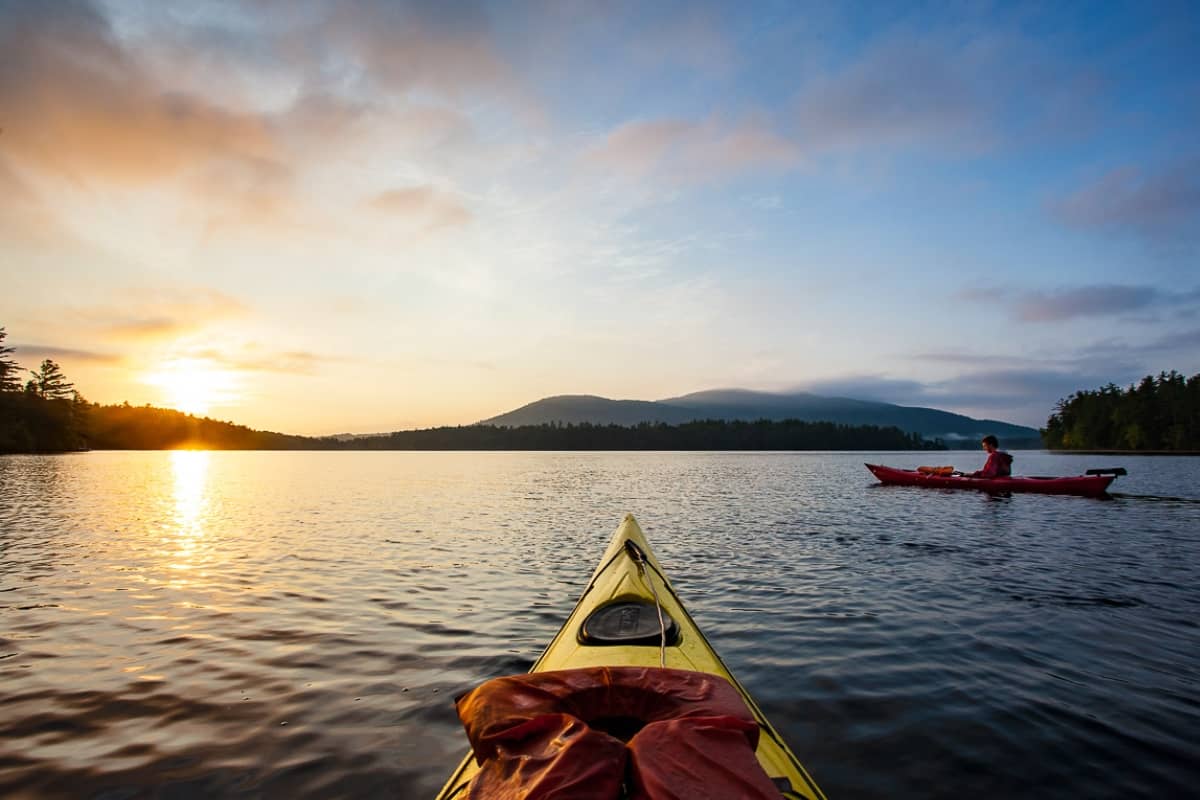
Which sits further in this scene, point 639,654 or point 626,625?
point 626,625

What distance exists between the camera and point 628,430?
185500 mm

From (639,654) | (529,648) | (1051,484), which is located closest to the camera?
(639,654)

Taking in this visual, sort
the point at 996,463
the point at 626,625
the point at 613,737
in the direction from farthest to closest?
1. the point at 996,463
2. the point at 626,625
3. the point at 613,737

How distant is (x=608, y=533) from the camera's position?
62.8 feet

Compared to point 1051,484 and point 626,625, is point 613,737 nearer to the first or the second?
point 626,625

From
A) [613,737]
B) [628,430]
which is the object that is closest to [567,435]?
[628,430]

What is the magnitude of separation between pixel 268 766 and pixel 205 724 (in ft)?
4.36

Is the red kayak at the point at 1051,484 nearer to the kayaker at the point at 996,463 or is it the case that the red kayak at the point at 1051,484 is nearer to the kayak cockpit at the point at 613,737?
the kayaker at the point at 996,463

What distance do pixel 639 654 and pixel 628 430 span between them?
180259 millimetres

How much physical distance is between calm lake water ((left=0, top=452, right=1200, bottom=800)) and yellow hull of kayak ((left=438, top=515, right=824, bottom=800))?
117cm

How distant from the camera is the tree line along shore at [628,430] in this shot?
94.8m

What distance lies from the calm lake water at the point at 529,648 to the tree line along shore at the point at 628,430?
98400mm

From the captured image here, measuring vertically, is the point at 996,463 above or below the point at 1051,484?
above

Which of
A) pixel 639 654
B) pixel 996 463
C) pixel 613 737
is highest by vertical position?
pixel 996 463
